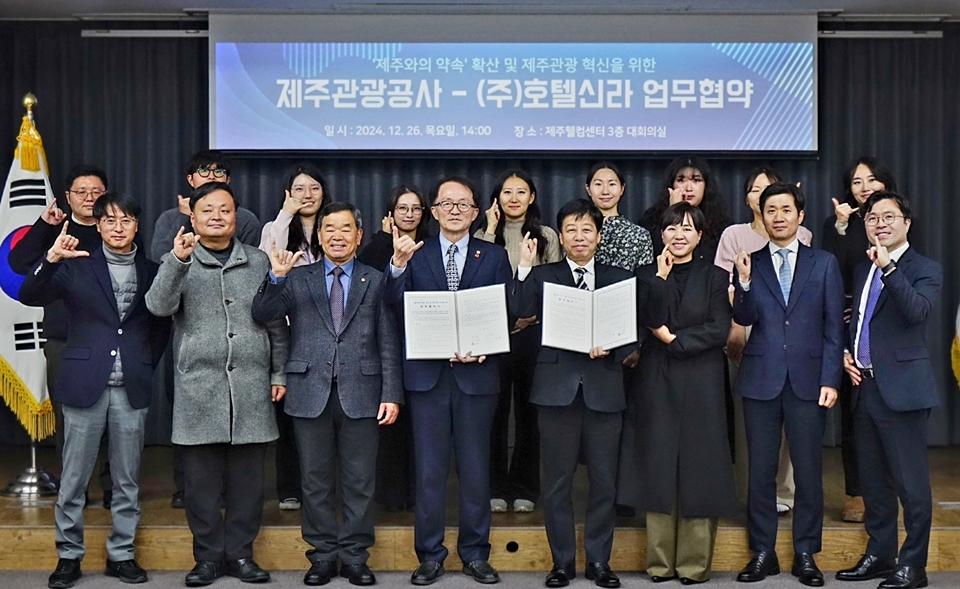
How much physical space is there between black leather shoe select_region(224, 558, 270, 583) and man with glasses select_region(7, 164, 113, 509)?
0.81m

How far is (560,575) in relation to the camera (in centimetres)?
411

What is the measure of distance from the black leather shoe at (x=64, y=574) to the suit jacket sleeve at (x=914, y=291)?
3238 millimetres

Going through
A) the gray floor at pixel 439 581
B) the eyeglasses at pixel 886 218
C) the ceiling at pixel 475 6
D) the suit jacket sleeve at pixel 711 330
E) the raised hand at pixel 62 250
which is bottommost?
the gray floor at pixel 439 581

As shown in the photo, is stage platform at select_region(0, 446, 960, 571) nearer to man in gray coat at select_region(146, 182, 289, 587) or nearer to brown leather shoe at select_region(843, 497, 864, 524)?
brown leather shoe at select_region(843, 497, 864, 524)

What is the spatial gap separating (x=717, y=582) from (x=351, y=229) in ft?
6.47

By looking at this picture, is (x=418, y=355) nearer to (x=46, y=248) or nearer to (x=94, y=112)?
(x=46, y=248)

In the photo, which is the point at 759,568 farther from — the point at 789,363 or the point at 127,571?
the point at 127,571

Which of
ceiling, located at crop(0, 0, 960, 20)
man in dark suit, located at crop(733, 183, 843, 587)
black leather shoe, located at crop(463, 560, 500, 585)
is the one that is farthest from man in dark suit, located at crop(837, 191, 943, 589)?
ceiling, located at crop(0, 0, 960, 20)

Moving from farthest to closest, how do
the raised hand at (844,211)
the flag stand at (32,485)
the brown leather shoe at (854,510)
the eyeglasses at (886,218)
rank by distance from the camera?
the flag stand at (32,485), the raised hand at (844,211), the brown leather shoe at (854,510), the eyeglasses at (886,218)

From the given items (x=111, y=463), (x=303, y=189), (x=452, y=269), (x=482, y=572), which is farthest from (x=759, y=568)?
(x=111, y=463)

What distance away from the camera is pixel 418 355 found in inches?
159

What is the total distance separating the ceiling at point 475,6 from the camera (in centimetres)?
598

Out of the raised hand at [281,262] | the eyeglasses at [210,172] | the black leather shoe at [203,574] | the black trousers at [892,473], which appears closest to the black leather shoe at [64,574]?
the black leather shoe at [203,574]

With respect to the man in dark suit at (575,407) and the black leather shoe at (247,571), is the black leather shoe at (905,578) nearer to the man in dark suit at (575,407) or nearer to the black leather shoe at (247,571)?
the man in dark suit at (575,407)
